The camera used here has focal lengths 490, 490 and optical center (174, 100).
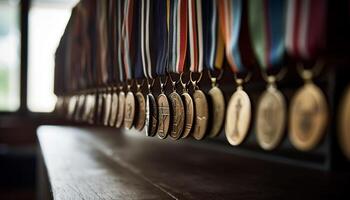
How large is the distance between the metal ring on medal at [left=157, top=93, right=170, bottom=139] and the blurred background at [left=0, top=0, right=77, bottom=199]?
5.68m

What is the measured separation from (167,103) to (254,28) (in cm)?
52

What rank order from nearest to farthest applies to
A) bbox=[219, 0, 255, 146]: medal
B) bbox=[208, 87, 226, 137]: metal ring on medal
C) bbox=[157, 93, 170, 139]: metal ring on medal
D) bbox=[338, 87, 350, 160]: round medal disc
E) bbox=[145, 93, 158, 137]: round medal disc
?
bbox=[338, 87, 350, 160]: round medal disc
bbox=[219, 0, 255, 146]: medal
bbox=[208, 87, 226, 137]: metal ring on medal
bbox=[157, 93, 170, 139]: metal ring on medal
bbox=[145, 93, 158, 137]: round medal disc

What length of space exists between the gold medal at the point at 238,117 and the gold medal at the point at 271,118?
7 centimetres

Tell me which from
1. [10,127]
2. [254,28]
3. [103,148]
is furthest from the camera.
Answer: [10,127]

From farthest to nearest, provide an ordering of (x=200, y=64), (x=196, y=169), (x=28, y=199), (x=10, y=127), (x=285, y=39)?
1. (x=10, y=127)
2. (x=28, y=199)
3. (x=196, y=169)
4. (x=200, y=64)
5. (x=285, y=39)

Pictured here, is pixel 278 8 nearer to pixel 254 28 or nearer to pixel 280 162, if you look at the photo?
pixel 254 28

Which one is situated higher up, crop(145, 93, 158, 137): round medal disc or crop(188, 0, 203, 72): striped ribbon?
crop(188, 0, 203, 72): striped ribbon

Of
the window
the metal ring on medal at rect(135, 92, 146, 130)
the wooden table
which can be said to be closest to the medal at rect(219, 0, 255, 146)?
the wooden table

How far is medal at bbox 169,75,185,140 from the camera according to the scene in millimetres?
1361

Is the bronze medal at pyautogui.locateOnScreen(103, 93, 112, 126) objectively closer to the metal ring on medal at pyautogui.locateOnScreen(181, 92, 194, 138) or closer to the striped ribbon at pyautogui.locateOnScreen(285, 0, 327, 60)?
the metal ring on medal at pyautogui.locateOnScreen(181, 92, 194, 138)

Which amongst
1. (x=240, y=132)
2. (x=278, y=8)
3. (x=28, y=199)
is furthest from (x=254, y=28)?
(x=28, y=199)

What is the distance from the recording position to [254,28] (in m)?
1.00

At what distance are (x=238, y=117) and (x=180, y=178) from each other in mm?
855

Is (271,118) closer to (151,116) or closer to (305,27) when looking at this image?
(305,27)
